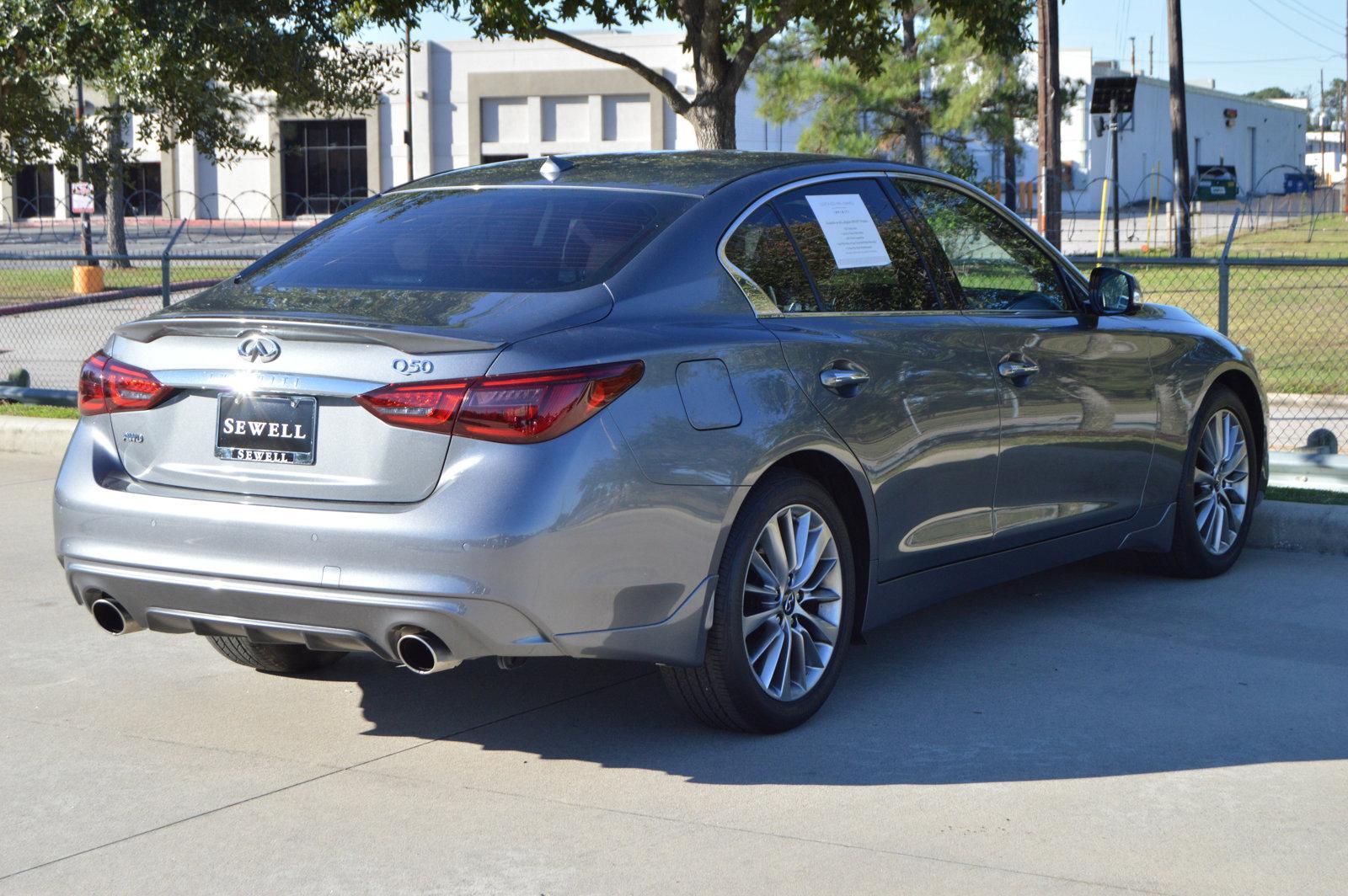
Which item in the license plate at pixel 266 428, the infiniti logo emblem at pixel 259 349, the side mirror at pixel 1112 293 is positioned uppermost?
the side mirror at pixel 1112 293

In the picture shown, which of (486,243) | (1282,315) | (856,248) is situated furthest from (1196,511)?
(1282,315)

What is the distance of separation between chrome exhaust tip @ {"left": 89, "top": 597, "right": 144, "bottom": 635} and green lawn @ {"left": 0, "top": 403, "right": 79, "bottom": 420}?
7.05m

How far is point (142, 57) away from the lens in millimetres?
→ 15445

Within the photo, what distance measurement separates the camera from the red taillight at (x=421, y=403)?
4098 millimetres

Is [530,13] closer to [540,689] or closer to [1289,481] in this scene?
[1289,481]

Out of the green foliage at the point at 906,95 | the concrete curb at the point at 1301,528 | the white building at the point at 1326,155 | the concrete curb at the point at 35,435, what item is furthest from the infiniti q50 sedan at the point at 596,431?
the white building at the point at 1326,155

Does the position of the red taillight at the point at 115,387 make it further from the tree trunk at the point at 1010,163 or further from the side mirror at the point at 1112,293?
the tree trunk at the point at 1010,163

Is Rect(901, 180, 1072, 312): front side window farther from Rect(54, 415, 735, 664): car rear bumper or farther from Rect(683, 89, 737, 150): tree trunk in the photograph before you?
Rect(683, 89, 737, 150): tree trunk

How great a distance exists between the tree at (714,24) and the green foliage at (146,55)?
3.61 ft

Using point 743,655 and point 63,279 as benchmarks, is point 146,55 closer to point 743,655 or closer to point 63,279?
point 743,655

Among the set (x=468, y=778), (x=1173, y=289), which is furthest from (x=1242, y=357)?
(x=1173, y=289)

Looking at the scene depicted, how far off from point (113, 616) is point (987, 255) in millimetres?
3267

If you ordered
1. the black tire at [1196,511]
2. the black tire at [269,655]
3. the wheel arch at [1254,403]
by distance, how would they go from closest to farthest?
1. the black tire at [269,655]
2. the black tire at [1196,511]
3. the wheel arch at [1254,403]

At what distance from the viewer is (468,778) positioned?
14.8 feet
